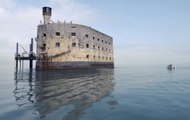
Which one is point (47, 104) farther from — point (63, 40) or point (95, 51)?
point (95, 51)

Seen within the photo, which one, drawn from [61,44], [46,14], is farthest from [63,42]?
[46,14]

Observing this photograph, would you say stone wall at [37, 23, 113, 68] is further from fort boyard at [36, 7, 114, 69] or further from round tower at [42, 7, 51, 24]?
round tower at [42, 7, 51, 24]

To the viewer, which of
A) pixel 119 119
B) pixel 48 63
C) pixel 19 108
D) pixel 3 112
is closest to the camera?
pixel 119 119

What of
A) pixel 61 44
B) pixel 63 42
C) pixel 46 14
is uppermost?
pixel 46 14

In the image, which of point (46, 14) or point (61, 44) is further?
point (46, 14)

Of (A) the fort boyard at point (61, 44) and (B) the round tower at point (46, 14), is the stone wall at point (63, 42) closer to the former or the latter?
(A) the fort boyard at point (61, 44)

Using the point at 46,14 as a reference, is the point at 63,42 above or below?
below

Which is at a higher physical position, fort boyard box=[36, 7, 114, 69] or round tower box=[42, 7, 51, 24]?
round tower box=[42, 7, 51, 24]

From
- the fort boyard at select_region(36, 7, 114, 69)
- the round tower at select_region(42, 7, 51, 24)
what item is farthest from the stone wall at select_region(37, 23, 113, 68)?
the round tower at select_region(42, 7, 51, 24)

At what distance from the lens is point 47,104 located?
36.9ft

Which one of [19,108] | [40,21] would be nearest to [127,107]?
[19,108]

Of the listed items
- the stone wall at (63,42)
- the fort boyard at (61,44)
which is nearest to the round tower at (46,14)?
the fort boyard at (61,44)

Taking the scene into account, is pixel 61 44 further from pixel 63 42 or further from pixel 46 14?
pixel 46 14

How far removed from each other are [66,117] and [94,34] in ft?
155
